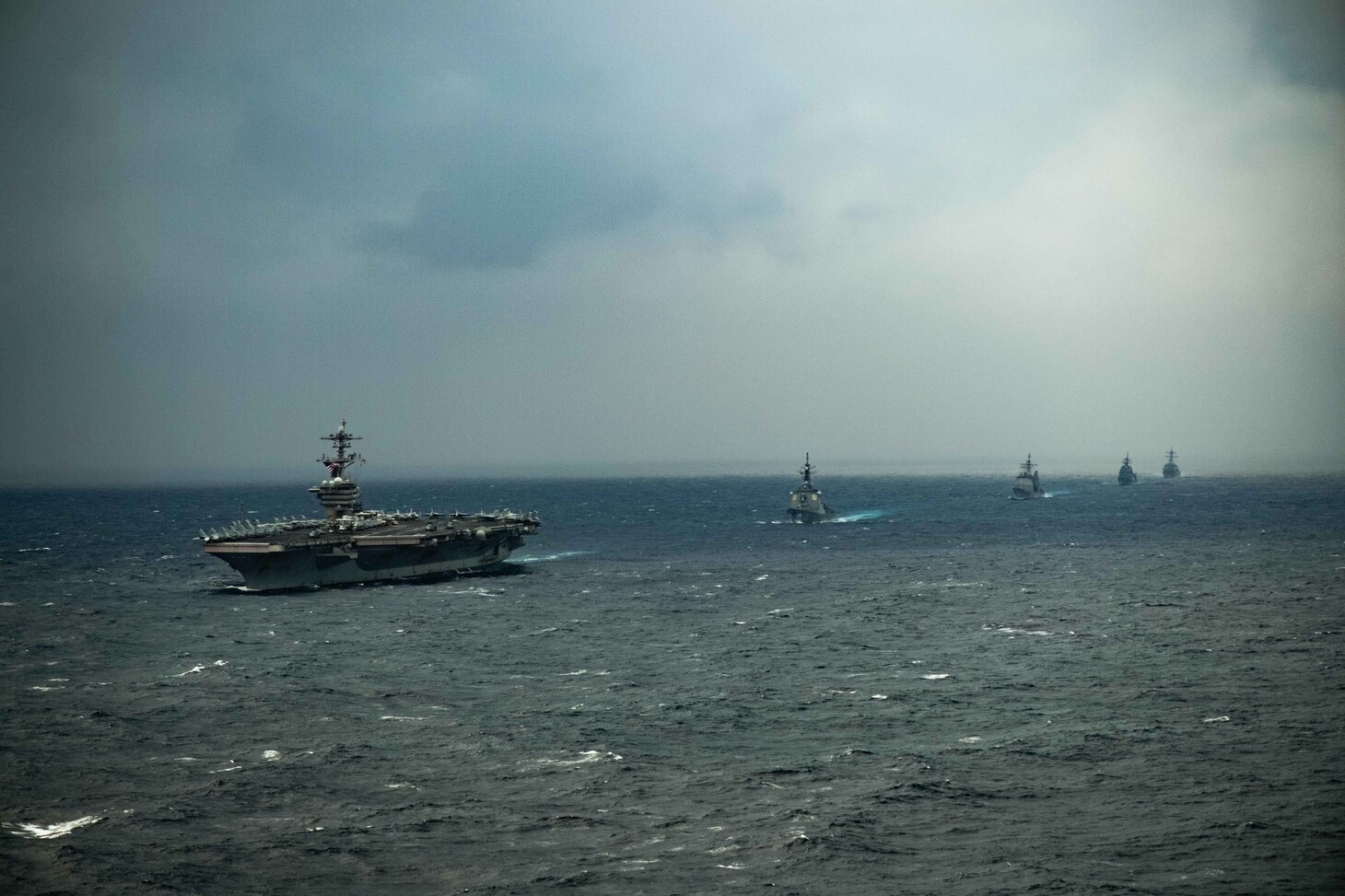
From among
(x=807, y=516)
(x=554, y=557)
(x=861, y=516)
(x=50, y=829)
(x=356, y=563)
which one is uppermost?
(x=807, y=516)

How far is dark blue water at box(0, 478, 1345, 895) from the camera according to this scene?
30016 millimetres

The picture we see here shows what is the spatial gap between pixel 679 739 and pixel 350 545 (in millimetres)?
57513

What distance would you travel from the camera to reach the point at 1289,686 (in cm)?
5062

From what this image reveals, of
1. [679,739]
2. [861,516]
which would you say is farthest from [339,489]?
[861,516]

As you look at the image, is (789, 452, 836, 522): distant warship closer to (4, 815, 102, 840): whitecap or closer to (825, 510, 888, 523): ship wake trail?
(825, 510, 888, 523): ship wake trail

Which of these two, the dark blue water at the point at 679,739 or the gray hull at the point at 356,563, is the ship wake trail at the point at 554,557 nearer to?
the gray hull at the point at 356,563

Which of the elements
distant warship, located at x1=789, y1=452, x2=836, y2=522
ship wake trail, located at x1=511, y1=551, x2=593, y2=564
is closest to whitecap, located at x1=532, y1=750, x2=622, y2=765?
ship wake trail, located at x1=511, y1=551, x2=593, y2=564

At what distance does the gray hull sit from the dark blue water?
11.4 feet

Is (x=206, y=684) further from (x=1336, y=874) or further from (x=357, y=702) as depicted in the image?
(x=1336, y=874)

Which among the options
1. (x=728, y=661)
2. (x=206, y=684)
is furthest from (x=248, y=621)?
(x=728, y=661)

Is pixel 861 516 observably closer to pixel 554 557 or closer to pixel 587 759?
pixel 554 557

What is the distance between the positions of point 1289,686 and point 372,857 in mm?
42404

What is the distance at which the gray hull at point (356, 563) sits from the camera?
8719 centimetres

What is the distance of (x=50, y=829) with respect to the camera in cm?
3262
